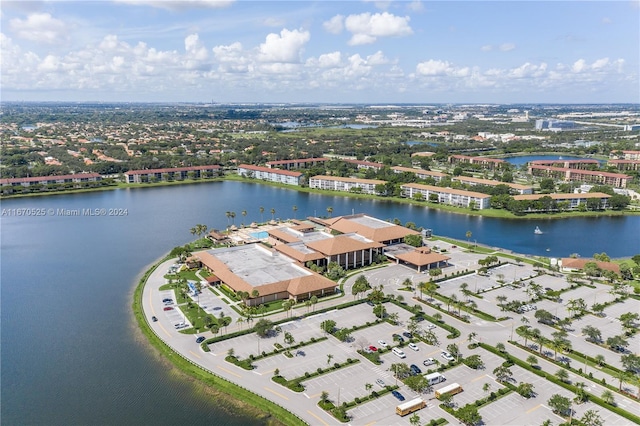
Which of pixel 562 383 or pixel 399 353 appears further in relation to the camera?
pixel 399 353

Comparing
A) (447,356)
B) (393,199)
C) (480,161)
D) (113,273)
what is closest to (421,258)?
(447,356)

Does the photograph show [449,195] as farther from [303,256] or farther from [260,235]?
[303,256]

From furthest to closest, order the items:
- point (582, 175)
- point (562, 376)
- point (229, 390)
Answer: point (582, 175) → point (562, 376) → point (229, 390)

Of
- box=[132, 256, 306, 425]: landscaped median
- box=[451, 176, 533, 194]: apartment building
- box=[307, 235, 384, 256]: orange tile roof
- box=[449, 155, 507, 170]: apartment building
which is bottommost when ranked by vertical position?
box=[132, 256, 306, 425]: landscaped median

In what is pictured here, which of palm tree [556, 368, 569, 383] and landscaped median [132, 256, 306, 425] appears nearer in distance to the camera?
landscaped median [132, 256, 306, 425]

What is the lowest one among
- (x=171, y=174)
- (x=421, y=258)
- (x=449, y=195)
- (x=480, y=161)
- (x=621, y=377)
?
(x=621, y=377)

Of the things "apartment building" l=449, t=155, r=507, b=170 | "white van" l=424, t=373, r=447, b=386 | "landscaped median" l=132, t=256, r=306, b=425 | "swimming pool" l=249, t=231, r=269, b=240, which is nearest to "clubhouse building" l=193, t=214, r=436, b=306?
"swimming pool" l=249, t=231, r=269, b=240

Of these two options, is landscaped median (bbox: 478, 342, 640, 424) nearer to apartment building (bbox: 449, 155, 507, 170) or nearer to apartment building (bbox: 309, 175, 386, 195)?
apartment building (bbox: 309, 175, 386, 195)

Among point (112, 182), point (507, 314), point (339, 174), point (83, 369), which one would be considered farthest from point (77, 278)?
point (339, 174)
